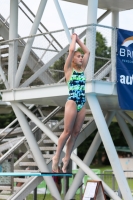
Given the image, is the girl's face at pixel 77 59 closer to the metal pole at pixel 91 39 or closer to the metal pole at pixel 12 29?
the metal pole at pixel 91 39

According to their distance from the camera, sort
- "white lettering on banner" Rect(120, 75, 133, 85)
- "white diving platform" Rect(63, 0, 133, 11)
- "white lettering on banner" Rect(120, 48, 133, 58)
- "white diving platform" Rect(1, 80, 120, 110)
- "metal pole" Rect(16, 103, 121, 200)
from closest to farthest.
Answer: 1. "white diving platform" Rect(1, 80, 120, 110)
2. "white lettering on banner" Rect(120, 75, 133, 85)
3. "white lettering on banner" Rect(120, 48, 133, 58)
4. "metal pole" Rect(16, 103, 121, 200)
5. "white diving platform" Rect(63, 0, 133, 11)

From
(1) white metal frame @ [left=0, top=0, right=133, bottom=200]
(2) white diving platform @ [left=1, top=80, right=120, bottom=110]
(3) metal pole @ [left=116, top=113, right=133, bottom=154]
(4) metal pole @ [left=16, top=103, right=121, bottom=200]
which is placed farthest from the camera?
(3) metal pole @ [left=116, top=113, right=133, bottom=154]

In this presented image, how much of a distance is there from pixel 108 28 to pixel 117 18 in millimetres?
5790

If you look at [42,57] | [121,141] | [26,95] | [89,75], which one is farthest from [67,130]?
[121,141]

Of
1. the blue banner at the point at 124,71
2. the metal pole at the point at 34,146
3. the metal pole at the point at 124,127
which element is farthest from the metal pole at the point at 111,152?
the metal pole at the point at 124,127

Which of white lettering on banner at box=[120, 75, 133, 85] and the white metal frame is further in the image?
white lettering on banner at box=[120, 75, 133, 85]

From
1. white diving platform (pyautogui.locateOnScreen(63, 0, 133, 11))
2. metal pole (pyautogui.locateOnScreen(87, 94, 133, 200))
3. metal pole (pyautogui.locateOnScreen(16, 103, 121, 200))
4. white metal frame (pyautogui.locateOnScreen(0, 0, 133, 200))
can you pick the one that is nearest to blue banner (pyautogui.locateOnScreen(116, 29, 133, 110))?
white metal frame (pyautogui.locateOnScreen(0, 0, 133, 200))

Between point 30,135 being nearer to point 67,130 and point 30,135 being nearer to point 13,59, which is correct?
point 13,59

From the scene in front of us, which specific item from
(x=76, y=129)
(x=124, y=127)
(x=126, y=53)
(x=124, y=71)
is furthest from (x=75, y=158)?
(x=76, y=129)

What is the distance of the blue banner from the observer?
19.9m

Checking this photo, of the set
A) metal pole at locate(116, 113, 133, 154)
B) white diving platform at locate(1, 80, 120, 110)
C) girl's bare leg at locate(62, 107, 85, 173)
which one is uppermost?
girl's bare leg at locate(62, 107, 85, 173)

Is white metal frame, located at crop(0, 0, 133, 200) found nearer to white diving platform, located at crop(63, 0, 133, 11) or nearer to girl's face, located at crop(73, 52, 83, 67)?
white diving platform, located at crop(63, 0, 133, 11)

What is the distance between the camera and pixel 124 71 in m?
20.0

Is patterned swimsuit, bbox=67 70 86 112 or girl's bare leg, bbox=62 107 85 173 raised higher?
patterned swimsuit, bbox=67 70 86 112
